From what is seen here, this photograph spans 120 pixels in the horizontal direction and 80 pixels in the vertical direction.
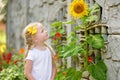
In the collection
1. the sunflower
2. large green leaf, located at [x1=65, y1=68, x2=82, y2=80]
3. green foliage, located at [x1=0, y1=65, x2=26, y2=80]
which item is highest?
the sunflower

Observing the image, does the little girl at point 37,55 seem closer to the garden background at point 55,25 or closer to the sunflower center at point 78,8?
the garden background at point 55,25

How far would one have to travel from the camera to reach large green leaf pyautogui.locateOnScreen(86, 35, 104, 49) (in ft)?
12.4

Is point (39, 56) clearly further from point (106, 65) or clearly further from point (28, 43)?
point (106, 65)

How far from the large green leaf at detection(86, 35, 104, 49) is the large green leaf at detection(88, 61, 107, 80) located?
0.19m

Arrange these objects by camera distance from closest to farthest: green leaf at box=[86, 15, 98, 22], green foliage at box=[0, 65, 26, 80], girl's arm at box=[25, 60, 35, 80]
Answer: girl's arm at box=[25, 60, 35, 80]
green leaf at box=[86, 15, 98, 22]
green foliage at box=[0, 65, 26, 80]

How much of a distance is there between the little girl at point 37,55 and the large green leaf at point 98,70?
14.3 inches

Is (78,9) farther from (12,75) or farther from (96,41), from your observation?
(12,75)

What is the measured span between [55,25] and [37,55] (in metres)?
0.69

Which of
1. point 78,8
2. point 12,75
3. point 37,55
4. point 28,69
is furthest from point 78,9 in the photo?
point 12,75

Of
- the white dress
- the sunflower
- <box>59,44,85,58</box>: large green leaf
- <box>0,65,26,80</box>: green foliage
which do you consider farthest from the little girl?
<box>0,65,26,80</box>: green foliage

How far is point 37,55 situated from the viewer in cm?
382

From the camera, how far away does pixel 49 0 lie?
613 centimetres

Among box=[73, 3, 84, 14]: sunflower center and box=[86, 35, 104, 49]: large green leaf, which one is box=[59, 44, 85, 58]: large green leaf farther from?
box=[73, 3, 84, 14]: sunflower center

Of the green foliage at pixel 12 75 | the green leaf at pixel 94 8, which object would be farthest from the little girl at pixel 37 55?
the green foliage at pixel 12 75
